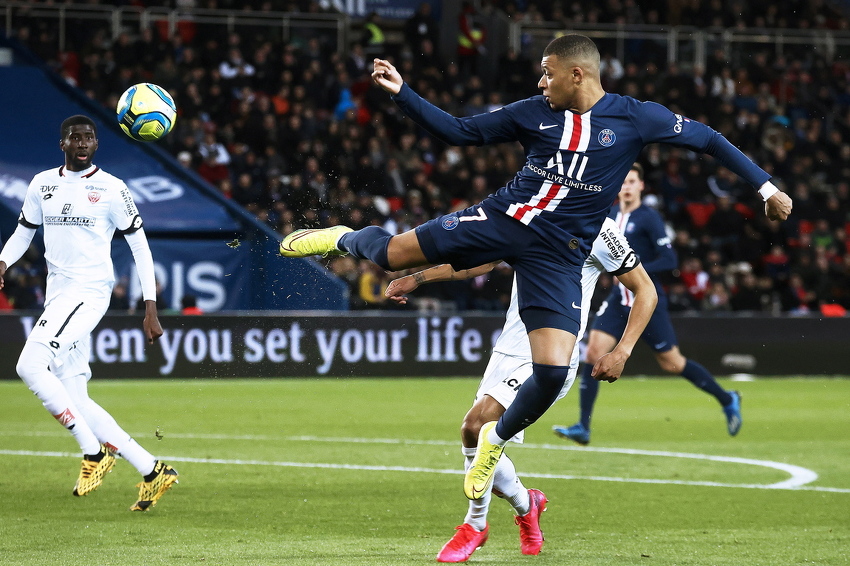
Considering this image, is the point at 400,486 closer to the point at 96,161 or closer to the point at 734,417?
the point at 734,417

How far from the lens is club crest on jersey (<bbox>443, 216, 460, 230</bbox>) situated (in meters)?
5.67

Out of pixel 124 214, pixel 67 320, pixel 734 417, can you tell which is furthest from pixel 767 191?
pixel 734 417

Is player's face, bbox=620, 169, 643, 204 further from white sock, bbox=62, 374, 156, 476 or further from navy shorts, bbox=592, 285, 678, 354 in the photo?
white sock, bbox=62, 374, 156, 476

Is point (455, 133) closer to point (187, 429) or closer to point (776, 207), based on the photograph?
point (776, 207)

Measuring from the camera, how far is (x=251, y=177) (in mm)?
18734

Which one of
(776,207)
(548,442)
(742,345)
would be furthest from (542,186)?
(742,345)

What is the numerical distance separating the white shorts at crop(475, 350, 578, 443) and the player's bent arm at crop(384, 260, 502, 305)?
1.47 feet

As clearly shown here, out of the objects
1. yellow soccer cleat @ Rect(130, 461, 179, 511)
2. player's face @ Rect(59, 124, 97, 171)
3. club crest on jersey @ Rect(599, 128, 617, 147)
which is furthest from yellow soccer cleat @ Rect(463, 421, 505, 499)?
player's face @ Rect(59, 124, 97, 171)

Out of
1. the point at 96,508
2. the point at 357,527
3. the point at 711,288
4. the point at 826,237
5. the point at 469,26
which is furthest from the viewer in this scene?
the point at 469,26

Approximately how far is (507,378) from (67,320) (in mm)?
2721

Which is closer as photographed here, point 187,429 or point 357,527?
point 357,527

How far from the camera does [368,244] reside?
592 centimetres

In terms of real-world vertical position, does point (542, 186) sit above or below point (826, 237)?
above

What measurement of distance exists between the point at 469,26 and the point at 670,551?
18.5 meters
